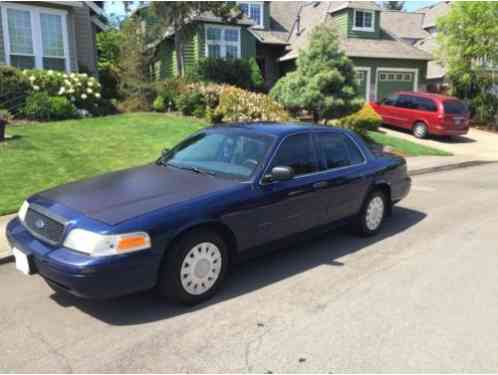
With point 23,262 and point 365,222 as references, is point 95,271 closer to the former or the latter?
point 23,262

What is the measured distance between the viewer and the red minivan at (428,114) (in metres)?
17.0

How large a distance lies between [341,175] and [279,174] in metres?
1.29

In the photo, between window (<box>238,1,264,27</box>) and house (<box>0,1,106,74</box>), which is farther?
window (<box>238,1,264,27</box>)

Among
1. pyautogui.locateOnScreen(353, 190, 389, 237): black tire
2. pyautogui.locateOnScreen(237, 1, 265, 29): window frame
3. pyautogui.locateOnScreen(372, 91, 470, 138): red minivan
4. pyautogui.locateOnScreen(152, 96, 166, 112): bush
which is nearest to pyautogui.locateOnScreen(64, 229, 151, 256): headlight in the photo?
pyautogui.locateOnScreen(353, 190, 389, 237): black tire

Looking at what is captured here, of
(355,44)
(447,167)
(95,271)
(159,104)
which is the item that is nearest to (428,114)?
(447,167)

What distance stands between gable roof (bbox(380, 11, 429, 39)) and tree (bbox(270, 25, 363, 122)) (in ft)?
68.7

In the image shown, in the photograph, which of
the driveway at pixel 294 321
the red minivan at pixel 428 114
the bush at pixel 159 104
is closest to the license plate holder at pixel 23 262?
the driveway at pixel 294 321

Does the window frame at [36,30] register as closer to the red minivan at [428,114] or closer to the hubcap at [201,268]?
the red minivan at [428,114]

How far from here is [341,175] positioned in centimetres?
531

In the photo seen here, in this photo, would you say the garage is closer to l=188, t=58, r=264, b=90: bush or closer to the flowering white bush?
l=188, t=58, r=264, b=90: bush

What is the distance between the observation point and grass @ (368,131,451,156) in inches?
569

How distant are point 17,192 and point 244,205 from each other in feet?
16.4

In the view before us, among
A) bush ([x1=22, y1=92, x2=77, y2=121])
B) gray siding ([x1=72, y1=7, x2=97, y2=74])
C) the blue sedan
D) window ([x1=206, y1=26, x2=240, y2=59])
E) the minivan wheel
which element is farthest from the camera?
window ([x1=206, y1=26, x2=240, y2=59])

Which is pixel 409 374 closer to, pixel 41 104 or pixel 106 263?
pixel 106 263
